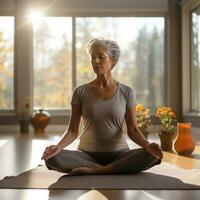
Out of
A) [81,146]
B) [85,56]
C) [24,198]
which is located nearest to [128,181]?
[81,146]

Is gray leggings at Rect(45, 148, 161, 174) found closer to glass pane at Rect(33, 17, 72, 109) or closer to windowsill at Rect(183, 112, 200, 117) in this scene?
windowsill at Rect(183, 112, 200, 117)

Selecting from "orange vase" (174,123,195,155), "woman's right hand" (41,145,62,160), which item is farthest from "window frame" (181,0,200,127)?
"woman's right hand" (41,145,62,160)

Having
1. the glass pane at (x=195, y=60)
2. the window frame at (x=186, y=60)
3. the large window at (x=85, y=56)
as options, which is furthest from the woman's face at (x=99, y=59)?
the large window at (x=85, y=56)

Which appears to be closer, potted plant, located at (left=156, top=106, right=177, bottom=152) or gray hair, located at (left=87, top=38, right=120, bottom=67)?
gray hair, located at (left=87, top=38, right=120, bottom=67)

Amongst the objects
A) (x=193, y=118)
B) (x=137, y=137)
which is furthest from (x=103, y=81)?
(x=193, y=118)

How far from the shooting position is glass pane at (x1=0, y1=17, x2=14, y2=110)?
7469mm

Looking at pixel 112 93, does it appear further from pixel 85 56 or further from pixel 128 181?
pixel 85 56

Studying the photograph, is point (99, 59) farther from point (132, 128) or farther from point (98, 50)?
point (132, 128)

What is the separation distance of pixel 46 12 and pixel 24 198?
18.5 ft

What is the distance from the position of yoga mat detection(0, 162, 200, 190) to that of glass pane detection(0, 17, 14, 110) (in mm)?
4681

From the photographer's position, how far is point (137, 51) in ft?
24.9

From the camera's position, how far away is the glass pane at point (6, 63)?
747 centimetres

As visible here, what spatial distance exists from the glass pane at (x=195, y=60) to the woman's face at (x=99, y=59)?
4332 millimetres

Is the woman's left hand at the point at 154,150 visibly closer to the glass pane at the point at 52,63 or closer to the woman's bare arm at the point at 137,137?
the woman's bare arm at the point at 137,137
